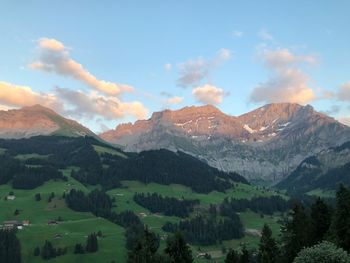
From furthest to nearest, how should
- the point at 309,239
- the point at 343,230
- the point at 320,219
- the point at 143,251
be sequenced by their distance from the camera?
1. the point at 320,219
2. the point at 309,239
3. the point at 343,230
4. the point at 143,251

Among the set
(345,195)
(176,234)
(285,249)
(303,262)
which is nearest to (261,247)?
(285,249)

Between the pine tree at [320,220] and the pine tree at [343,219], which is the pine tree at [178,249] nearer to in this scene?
the pine tree at [343,219]

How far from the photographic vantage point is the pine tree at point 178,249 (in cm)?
7925

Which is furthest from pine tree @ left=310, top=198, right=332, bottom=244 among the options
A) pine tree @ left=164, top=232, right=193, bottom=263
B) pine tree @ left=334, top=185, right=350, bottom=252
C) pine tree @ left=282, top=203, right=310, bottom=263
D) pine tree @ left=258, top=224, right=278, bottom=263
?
pine tree @ left=164, top=232, right=193, bottom=263

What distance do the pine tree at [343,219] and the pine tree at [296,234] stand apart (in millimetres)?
13293

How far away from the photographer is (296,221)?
363ft

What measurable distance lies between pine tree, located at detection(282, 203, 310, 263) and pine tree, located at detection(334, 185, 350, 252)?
43.6ft

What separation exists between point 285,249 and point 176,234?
1668 inches

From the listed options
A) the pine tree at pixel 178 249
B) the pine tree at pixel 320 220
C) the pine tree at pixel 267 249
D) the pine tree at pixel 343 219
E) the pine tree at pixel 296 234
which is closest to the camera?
the pine tree at pixel 178 249

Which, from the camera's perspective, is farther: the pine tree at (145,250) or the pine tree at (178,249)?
the pine tree at (178,249)

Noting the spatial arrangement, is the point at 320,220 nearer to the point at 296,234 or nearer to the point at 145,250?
the point at 296,234

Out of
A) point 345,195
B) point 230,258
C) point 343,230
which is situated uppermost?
point 345,195

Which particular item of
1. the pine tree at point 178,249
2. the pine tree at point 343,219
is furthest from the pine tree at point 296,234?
the pine tree at point 178,249

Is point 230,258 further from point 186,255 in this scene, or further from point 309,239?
point 186,255
